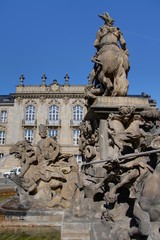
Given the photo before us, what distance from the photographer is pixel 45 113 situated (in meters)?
49.5

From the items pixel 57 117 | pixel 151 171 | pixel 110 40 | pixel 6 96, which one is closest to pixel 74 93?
pixel 57 117

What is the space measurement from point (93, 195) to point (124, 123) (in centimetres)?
156

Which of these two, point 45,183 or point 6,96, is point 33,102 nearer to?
point 6,96

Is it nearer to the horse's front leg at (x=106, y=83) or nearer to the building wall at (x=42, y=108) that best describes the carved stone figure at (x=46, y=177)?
the horse's front leg at (x=106, y=83)

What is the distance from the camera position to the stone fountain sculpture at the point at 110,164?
3.39m

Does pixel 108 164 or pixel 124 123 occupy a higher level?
pixel 124 123

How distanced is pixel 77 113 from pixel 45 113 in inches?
231

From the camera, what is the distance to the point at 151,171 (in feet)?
11.8

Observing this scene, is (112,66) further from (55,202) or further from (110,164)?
(55,202)

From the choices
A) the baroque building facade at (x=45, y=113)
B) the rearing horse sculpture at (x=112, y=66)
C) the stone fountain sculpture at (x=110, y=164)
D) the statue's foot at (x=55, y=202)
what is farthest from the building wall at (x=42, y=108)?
the statue's foot at (x=55, y=202)

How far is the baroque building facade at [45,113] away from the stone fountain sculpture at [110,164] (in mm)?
41120

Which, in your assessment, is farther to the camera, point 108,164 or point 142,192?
point 108,164

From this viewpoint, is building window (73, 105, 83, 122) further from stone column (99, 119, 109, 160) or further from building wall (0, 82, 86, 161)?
stone column (99, 119, 109, 160)

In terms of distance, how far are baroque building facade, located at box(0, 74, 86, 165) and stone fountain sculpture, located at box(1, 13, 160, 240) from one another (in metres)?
41.1
